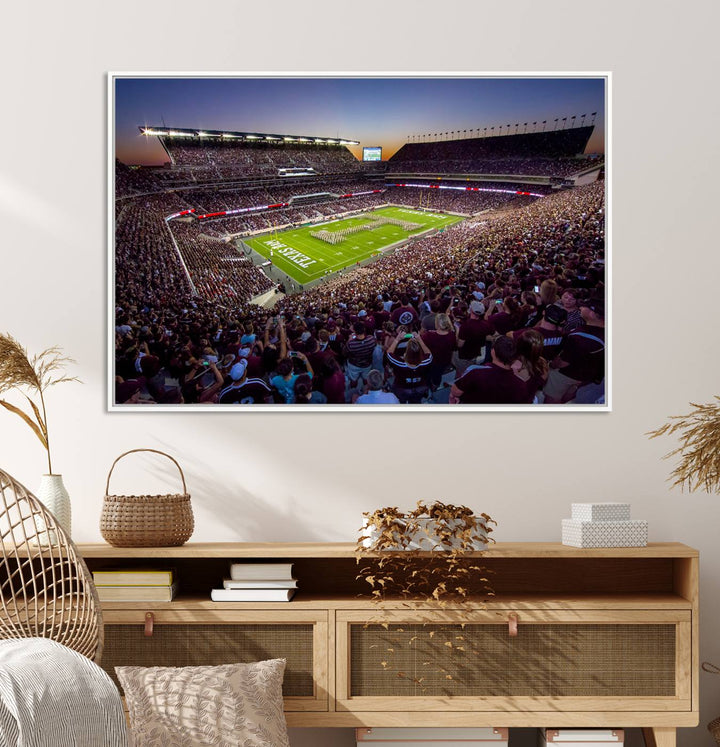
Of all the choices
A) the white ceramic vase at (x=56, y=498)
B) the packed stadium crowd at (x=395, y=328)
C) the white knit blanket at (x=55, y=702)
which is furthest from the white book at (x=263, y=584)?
the white knit blanket at (x=55, y=702)

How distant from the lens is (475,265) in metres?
3.11

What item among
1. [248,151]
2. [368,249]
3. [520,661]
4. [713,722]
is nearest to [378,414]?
[368,249]

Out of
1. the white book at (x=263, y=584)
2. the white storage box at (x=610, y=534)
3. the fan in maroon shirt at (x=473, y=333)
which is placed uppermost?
the fan in maroon shirt at (x=473, y=333)

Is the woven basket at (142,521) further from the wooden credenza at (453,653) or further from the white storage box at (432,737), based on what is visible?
the white storage box at (432,737)

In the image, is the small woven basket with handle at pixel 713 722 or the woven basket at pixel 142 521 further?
the small woven basket with handle at pixel 713 722

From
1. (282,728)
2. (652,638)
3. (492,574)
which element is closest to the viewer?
(282,728)

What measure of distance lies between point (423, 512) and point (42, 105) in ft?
6.51

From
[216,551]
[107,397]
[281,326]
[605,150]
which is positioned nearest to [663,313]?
[605,150]

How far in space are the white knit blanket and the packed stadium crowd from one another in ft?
4.26

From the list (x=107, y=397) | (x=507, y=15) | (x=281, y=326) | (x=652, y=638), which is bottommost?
(x=652, y=638)

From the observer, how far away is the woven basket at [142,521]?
2.70 meters

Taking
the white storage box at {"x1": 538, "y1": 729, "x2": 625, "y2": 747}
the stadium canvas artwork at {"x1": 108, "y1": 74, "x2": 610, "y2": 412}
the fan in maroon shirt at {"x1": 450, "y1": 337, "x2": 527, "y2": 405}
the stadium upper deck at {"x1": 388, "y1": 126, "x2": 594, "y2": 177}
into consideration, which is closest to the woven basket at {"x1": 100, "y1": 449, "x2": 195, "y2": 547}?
the stadium canvas artwork at {"x1": 108, "y1": 74, "x2": 610, "y2": 412}

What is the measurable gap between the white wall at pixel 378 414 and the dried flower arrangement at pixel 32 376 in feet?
0.20

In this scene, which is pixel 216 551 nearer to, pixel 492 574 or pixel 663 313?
pixel 492 574
